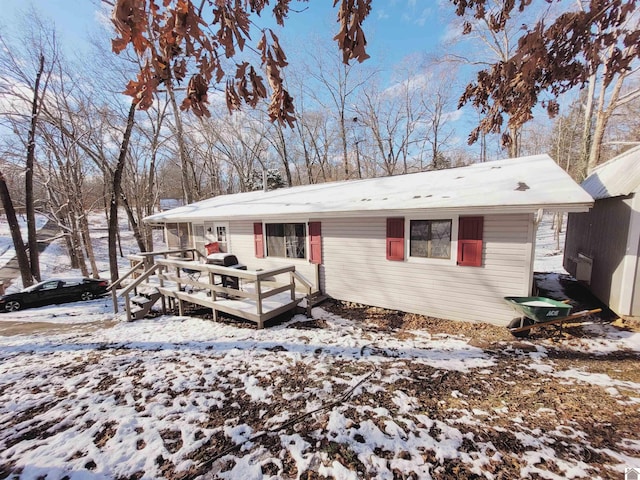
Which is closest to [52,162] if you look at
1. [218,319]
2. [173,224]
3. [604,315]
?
[173,224]

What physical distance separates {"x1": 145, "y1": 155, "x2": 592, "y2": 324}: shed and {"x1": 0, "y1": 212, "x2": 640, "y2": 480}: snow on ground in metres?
1.15

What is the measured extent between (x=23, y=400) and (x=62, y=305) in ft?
30.8

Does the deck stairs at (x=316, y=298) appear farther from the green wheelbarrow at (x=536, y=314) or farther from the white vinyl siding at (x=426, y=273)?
the green wheelbarrow at (x=536, y=314)

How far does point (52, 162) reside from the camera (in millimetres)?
15406

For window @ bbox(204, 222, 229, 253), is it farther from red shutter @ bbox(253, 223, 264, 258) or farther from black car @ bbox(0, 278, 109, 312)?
black car @ bbox(0, 278, 109, 312)

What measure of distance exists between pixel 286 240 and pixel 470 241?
16.6ft

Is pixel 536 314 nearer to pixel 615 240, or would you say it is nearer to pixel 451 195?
pixel 451 195

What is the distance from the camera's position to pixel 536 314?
14.8ft

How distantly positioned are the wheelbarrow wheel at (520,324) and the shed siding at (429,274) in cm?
21

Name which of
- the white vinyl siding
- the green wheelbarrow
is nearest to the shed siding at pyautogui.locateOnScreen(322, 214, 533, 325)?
the white vinyl siding

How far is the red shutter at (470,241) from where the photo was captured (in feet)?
17.6

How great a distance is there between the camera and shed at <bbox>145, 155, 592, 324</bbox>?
16.6ft

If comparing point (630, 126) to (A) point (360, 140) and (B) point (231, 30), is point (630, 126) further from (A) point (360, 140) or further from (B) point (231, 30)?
(B) point (231, 30)

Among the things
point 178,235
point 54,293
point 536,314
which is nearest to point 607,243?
point 536,314
